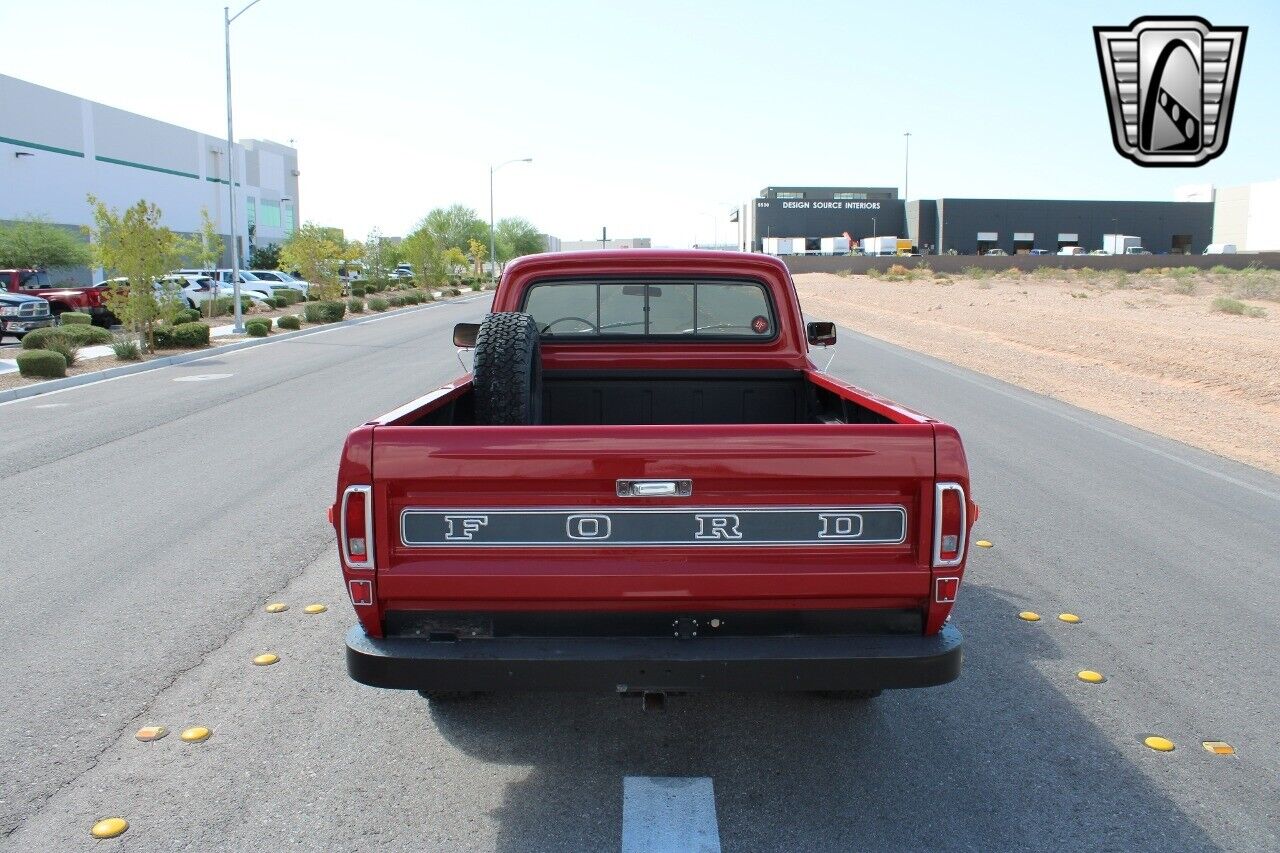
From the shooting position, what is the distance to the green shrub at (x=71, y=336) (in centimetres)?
2031

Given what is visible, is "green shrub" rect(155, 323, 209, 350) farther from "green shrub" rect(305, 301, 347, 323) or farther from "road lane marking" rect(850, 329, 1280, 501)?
"road lane marking" rect(850, 329, 1280, 501)

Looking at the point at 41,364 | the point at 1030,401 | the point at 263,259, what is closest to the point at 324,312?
the point at 41,364

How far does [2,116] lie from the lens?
164ft

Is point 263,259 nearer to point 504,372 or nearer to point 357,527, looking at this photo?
point 504,372

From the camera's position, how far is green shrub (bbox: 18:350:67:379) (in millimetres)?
18156

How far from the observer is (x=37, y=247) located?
150 ft

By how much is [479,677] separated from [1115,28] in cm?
1076

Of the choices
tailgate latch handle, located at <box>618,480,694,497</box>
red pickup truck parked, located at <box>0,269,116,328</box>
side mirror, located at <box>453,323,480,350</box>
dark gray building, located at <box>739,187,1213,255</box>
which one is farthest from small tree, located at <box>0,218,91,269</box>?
dark gray building, located at <box>739,187,1213,255</box>

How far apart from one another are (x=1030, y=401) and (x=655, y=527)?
492 inches

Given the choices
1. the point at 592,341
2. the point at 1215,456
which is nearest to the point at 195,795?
the point at 592,341

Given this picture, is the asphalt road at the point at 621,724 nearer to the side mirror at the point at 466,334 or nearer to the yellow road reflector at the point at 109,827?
the yellow road reflector at the point at 109,827

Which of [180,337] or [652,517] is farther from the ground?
[652,517]

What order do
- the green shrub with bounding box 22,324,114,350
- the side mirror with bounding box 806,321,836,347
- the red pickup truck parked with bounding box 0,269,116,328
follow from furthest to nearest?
the red pickup truck parked with bounding box 0,269,116,328 → the green shrub with bounding box 22,324,114,350 → the side mirror with bounding box 806,321,836,347

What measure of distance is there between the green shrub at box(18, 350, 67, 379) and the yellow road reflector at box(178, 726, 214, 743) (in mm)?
16108
